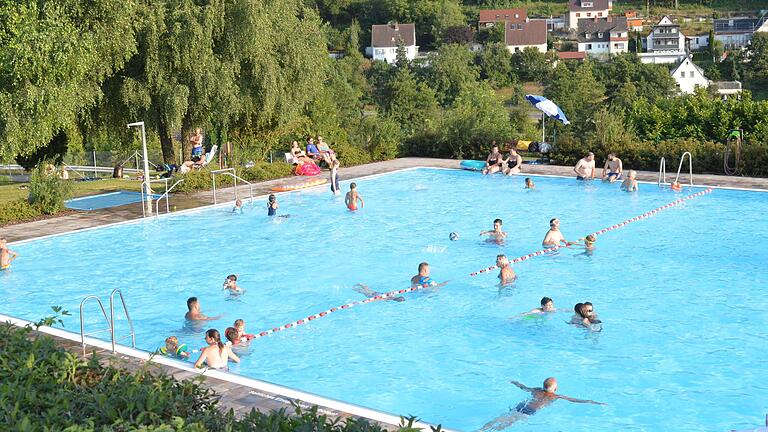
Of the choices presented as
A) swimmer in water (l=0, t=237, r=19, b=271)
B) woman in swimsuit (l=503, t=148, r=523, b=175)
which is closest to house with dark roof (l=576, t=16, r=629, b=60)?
woman in swimsuit (l=503, t=148, r=523, b=175)

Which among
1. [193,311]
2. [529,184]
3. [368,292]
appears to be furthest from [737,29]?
[193,311]

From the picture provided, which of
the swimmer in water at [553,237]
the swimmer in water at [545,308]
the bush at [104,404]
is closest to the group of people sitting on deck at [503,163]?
the swimmer in water at [553,237]

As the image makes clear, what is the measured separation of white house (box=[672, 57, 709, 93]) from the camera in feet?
338

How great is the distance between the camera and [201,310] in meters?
15.6

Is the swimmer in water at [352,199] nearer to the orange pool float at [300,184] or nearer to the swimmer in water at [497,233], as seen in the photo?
the orange pool float at [300,184]

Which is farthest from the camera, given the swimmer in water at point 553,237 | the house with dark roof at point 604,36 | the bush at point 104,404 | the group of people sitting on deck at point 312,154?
the house with dark roof at point 604,36

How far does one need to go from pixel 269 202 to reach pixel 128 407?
51.1ft

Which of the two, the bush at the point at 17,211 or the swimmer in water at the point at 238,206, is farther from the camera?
the swimmer in water at the point at 238,206

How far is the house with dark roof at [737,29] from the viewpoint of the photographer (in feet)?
385

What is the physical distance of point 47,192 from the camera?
22234 millimetres

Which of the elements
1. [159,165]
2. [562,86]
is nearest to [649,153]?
[159,165]

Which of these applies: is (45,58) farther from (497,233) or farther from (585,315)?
(585,315)

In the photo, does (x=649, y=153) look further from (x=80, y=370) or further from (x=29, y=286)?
(x=80, y=370)

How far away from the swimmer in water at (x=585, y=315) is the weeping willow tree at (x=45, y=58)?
13.0 meters
